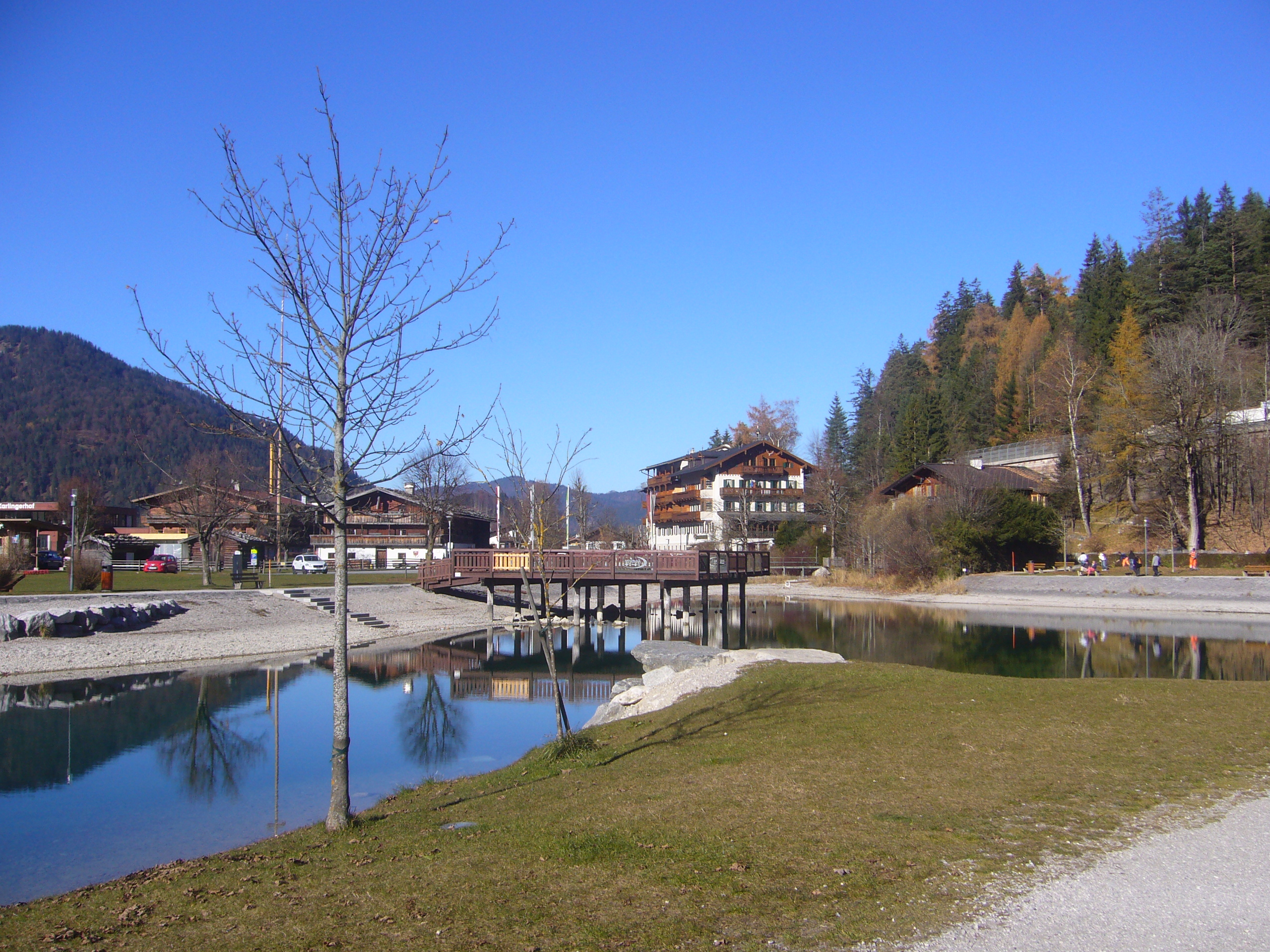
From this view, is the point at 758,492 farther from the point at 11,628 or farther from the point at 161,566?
the point at 11,628

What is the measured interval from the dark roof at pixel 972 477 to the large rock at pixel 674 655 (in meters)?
40.5

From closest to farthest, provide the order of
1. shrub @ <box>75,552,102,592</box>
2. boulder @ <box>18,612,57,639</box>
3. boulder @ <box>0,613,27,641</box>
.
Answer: boulder @ <box>0,613,27,641</box> → boulder @ <box>18,612,57,639</box> → shrub @ <box>75,552,102,592</box>

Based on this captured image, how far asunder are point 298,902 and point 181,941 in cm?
87

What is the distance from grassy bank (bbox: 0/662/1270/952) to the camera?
583 centimetres

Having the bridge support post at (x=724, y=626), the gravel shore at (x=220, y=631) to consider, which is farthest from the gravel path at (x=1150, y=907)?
the gravel shore at (x=220, y=631)

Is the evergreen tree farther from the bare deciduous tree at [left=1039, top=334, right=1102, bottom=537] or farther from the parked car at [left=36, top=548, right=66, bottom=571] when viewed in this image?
the parked car at [left=36, top=548, right=66, bottom=571]

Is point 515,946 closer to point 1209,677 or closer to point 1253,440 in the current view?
point 1209,677

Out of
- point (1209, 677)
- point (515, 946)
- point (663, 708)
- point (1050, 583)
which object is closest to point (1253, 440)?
point (1050, 583)

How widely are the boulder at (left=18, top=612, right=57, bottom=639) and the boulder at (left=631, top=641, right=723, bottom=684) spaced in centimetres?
1996

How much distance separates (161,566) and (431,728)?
46.7m

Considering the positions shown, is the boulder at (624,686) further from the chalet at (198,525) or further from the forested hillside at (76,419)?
the forested hillside at (76,419)

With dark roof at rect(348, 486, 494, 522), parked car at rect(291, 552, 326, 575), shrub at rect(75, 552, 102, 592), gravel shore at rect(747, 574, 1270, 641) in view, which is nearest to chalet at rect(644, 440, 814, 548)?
dark roof at rect(348, 486, 494, 522)

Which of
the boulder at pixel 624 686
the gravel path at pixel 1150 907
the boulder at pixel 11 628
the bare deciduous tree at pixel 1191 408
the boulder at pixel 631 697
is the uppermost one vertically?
the bare deciduous tree at pixel 1191 408

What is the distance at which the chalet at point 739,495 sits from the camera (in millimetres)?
89250
